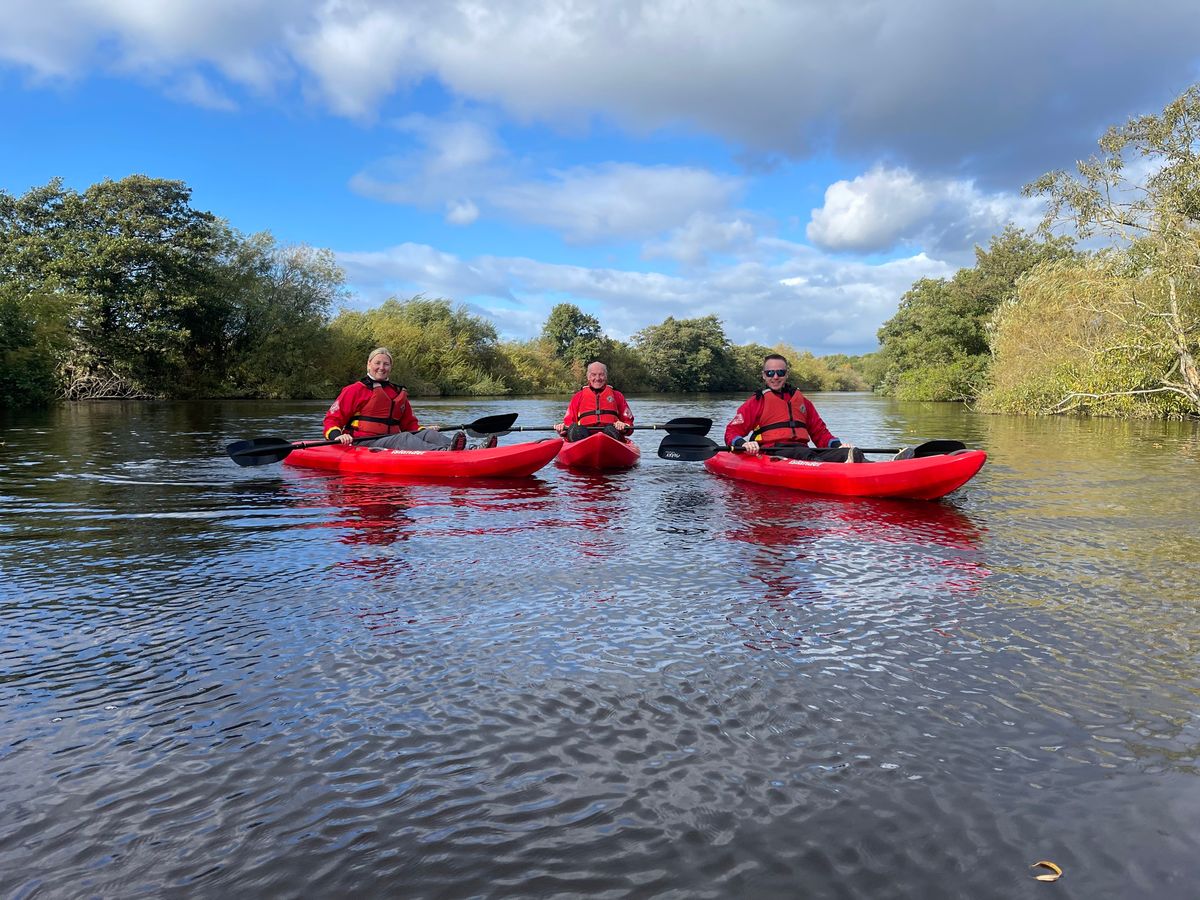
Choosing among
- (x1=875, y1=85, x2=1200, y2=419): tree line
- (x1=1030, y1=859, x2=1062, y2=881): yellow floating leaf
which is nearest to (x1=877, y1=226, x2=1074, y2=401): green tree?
(x1=875, y1=85, x2=1200, y2=419): tree line

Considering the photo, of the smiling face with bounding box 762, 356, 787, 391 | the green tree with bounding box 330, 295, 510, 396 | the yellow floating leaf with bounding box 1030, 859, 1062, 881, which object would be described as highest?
the green tree with bounding box 330, 295, 510, 396

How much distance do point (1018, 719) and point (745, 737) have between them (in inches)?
40.1

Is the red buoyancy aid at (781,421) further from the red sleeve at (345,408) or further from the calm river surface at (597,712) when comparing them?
the red sleeve at (345,408)

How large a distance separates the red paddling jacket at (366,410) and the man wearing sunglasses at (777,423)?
401 centimetres

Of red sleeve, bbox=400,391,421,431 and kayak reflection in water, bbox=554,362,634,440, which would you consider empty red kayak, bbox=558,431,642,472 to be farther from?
red sleeve, bbox=400,391,421,431

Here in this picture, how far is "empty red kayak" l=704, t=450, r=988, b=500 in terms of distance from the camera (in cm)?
750

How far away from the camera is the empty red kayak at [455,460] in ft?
30.3

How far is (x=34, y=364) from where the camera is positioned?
24.1m

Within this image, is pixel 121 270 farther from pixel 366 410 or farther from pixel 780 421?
pixel 780 421

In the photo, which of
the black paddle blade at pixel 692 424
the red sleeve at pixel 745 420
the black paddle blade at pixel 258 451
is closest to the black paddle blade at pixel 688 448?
the red sleeve at pixel 745 420

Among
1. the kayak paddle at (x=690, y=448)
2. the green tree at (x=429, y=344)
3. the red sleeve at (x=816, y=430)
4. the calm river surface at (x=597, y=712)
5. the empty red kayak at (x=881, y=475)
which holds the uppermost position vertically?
the green tree at (x=429, y=344)

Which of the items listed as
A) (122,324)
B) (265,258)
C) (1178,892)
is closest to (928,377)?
(265,258)

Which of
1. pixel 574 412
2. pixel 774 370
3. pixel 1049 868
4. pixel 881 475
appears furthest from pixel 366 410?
pixel 1049 868

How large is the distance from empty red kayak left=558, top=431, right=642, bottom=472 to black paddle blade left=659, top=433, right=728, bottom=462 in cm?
59
